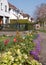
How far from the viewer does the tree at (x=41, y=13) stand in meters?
81.6

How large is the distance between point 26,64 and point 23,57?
17 centimetres

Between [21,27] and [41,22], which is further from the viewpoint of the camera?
[41,22]

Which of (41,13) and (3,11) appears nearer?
(3,11)

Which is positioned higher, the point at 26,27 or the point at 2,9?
the point at 2,9

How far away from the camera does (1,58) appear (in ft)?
16.8

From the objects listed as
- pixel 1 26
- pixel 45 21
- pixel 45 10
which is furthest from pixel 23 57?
pixel 45 10

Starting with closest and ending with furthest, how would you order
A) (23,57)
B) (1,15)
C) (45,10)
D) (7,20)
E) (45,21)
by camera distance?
(23,57) → (1,15) → (7,20) → (45,21) → (45,10)

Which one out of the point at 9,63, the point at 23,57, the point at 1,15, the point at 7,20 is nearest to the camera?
the point at 9,63

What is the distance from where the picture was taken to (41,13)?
87188mm

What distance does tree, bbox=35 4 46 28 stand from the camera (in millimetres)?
81562

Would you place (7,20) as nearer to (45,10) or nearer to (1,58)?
(45,10)

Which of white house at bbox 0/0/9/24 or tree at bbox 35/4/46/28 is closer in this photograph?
white house at bbox 0/0/9/24

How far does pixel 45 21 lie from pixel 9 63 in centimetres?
7527

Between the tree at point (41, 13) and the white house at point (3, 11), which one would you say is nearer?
the white house at point (3, 11)
